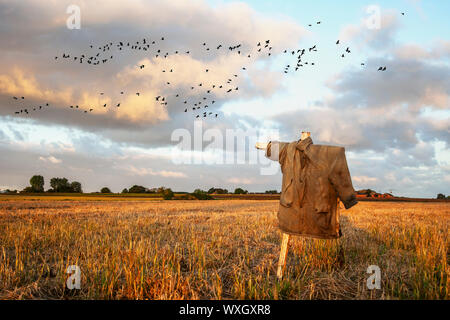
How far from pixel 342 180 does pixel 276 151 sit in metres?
1.21

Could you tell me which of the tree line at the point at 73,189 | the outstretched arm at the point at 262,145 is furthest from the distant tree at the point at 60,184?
the outstretched arm at the point at 262,145

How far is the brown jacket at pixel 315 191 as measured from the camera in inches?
187

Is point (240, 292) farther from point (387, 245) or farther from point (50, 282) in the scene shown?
point (387, 245)

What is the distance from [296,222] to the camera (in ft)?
16.0

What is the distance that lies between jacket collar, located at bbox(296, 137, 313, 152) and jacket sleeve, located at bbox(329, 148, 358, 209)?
508mm

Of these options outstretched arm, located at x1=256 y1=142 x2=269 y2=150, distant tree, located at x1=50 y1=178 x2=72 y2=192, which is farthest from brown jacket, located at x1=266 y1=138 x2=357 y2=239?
distant tree, located at x1=50 y1=178 x2=72 y2=192

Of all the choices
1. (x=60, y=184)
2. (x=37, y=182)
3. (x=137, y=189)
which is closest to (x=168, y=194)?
(x=137, y=189)

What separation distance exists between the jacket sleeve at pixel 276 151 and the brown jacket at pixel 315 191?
26 centimetres

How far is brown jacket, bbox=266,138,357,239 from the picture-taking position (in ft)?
15.6

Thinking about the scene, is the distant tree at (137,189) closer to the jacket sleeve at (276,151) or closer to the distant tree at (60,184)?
the distant tree at (60,184)

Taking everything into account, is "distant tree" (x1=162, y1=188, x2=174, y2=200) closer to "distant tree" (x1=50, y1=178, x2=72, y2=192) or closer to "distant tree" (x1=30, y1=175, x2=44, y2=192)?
"distant tree" (x1=50, y1=178, x2=72, y2=192)
